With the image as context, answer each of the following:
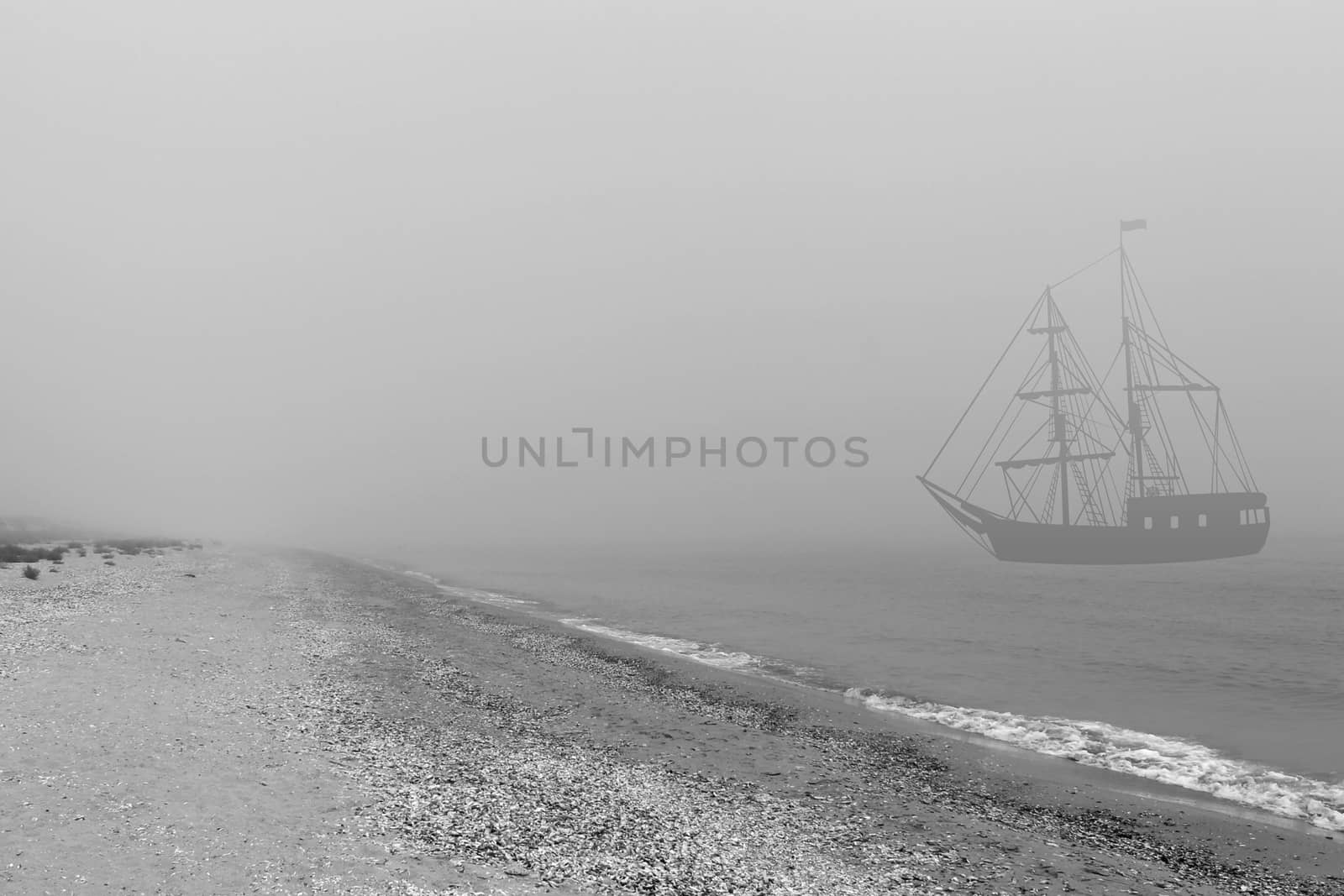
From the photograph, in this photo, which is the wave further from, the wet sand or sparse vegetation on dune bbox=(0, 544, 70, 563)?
sparse vegetation on dune bbox=(0, 544, 70, 563)

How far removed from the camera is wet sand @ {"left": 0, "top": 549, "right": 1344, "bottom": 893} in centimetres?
1090

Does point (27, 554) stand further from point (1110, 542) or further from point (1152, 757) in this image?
point (1110, 542)

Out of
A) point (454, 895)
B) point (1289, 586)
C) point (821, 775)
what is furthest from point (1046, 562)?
point (454, 895)

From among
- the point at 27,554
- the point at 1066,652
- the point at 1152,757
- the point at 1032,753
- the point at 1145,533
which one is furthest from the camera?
the point at 1145,533

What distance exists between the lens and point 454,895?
995cm

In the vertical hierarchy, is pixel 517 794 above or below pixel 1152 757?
above

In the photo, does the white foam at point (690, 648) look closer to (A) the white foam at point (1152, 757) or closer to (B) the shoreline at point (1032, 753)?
(B) the shoreline at point (1032, 753)

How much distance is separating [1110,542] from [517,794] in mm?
170723

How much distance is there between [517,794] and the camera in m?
14.2

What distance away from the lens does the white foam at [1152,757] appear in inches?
677

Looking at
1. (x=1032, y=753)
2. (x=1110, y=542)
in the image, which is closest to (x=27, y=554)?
(x=1032, y=753)

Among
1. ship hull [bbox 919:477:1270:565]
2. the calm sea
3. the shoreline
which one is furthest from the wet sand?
ship hull [bbox 919:477:1270:565]

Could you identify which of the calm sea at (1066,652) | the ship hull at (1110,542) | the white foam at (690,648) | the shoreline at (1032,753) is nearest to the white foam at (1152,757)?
the calm sea at (1066,652)

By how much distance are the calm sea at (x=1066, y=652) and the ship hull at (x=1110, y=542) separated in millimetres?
51623
